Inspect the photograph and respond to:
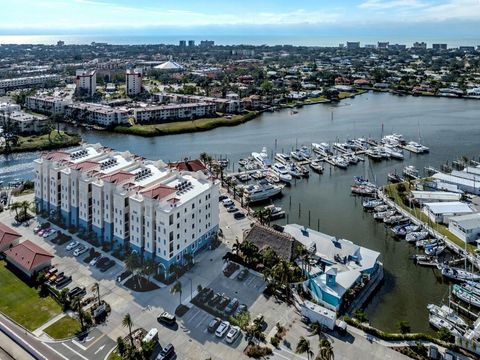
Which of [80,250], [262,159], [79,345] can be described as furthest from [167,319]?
[262,159]

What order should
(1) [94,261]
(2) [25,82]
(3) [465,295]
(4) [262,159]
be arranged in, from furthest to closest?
(2) [25,82]
(4) [262,159]
(1) [94,261]
(3) [465,295]

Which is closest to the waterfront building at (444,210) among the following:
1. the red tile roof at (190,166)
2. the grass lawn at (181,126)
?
the red tile roof at (190,166)

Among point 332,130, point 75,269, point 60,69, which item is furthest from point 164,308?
point 60,69

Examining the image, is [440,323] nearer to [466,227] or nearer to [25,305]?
[466,227]

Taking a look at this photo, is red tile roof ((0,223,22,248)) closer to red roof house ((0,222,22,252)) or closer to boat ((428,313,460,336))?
red roof house ((0,222,22,252))

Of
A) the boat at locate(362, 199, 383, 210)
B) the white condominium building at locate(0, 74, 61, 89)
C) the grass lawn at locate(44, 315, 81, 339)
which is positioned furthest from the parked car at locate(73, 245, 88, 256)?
the white condominium building at locate(0, 74, 61, 89)

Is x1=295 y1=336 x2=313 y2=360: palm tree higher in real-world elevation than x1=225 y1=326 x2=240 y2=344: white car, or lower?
higher
